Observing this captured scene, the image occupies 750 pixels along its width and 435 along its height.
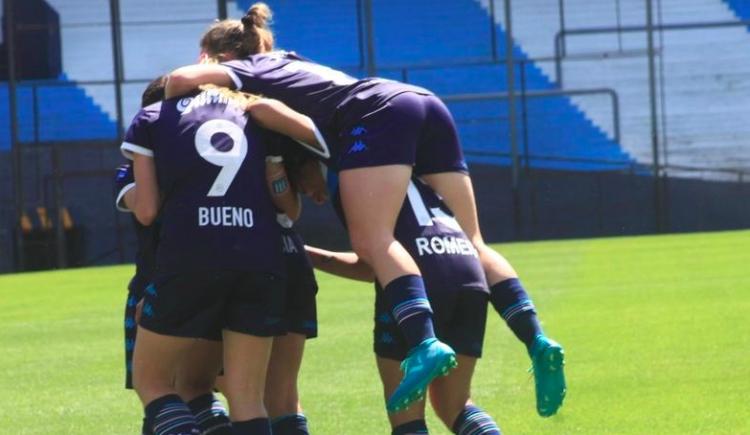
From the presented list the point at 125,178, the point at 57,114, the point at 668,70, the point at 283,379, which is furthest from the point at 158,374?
the point at 668,70

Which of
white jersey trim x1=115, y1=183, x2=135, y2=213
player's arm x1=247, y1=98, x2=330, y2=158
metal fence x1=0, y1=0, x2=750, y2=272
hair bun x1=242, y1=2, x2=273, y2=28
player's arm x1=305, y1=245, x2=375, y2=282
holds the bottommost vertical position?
metal fence x1=0, y1=0, x2=750, y2=272

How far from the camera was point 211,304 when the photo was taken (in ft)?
16.2

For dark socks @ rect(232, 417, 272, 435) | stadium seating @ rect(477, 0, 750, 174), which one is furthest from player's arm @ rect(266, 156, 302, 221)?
stadium seating @ rect(477, 0, 750, 174)

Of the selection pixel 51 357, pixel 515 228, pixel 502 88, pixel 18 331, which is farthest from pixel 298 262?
pixel 502 88

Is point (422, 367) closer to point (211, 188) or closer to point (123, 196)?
point (211, 188)

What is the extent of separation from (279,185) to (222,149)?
9.7 inches

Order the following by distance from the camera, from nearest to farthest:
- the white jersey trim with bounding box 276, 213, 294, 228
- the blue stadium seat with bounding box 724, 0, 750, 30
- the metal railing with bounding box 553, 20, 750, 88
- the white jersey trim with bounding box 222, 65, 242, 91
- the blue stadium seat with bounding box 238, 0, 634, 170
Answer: the white jersey trim with bounding box 222, 65, 242, 91
the white jersey trim with bounding box 276, 213, 294, 228
the blue stadium seat with bounding box 238, 0, 634, 170
the metal railing with bounding box 553, 20, 750, 88
the blue stadium seat with bounding box 724, 0, 750, 30

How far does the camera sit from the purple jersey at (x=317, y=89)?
4969 millimetres

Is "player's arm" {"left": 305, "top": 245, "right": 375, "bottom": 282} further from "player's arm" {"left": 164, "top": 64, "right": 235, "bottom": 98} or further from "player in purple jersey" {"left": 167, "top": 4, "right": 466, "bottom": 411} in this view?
"player's arm" {"left": 164, "top": 64, "right": 235, "bottom": 98}

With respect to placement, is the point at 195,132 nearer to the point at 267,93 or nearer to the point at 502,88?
the point at 267,93

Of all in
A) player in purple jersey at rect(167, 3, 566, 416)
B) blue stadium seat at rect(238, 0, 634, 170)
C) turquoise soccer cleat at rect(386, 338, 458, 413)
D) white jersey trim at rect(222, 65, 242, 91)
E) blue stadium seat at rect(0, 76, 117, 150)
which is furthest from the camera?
blue stadium seat at rect(238, 0, 634, 170)

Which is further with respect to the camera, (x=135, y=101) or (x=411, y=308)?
(x=135, y=101)

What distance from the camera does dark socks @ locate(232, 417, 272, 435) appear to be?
4.89 metres

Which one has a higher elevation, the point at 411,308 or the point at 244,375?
the point at 411,308
